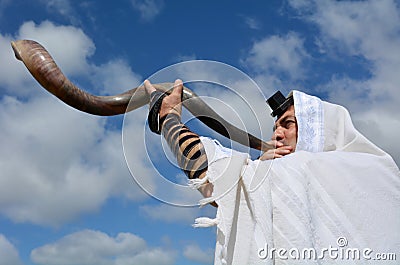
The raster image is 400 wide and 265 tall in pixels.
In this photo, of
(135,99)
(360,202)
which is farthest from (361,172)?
(135,99)

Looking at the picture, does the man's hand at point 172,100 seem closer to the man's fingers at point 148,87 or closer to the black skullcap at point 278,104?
the man's fingers at point 148,87

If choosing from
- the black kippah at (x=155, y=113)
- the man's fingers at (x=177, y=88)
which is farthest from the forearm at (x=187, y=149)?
the man's fingers at (x=177, y=88)

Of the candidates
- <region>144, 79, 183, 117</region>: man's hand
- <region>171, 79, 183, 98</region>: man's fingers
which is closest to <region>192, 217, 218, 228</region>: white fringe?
<region>144, 79, 183, 117</region>: man's hand

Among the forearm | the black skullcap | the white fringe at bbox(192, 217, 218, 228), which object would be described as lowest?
the white fringe at bbox(192, 217, 218, 228)

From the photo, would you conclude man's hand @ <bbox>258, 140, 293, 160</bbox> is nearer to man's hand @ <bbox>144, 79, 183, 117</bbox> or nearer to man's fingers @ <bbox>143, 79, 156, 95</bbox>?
man's hand @ <bbox>144, 79, 183, 117</bbox>

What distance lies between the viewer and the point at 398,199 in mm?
3182

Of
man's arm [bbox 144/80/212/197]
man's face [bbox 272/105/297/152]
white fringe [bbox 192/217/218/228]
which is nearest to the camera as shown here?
white fringe [bbox 192/217/218/228]

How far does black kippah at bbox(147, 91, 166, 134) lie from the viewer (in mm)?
3281

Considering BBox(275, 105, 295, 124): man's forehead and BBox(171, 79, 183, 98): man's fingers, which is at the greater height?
BBox(275, 105, 295, 124): man's forehead

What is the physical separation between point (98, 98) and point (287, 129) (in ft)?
4.84

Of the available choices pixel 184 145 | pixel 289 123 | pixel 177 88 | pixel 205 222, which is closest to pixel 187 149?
pixel 184 145

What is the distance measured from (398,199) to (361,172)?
32 cm

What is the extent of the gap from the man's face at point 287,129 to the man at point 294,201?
340mm
